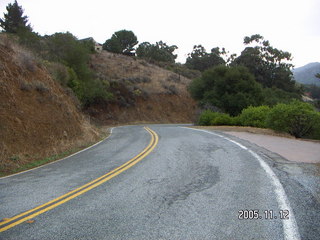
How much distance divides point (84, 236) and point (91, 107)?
→ 38.6 m

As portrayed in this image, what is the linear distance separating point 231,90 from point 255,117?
14.2 metres

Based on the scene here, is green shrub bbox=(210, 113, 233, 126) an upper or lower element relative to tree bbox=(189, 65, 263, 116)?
lower

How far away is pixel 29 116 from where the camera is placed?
1249 centimetres

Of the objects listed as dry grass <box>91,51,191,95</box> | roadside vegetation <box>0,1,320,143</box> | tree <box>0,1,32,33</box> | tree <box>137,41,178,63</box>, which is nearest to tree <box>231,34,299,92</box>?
roadside vegetation <box>0,1,320,143</box>

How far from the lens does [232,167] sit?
24.2 ft

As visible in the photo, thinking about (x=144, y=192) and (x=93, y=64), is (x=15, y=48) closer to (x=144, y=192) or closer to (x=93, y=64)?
(x=144, y=192)

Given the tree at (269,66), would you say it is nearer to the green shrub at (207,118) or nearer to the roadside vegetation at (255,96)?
the roadside vegetation at (255,96)

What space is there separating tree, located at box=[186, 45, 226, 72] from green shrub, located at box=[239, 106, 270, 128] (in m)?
63.4

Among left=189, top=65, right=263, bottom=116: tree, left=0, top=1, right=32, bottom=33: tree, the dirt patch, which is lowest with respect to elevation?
the dirt patch

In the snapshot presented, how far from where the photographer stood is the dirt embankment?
1069 cm

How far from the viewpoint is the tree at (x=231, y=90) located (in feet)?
107

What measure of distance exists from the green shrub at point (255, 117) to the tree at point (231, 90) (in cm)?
1124

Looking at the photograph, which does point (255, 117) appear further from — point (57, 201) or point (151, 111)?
point (151, 111)

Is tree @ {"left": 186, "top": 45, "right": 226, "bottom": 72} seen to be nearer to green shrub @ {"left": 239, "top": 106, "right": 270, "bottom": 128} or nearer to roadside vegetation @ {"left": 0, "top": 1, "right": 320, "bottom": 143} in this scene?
roadside vegetation @ {"left": 0, "top": 1, "right": 320, "bottom": 143}
